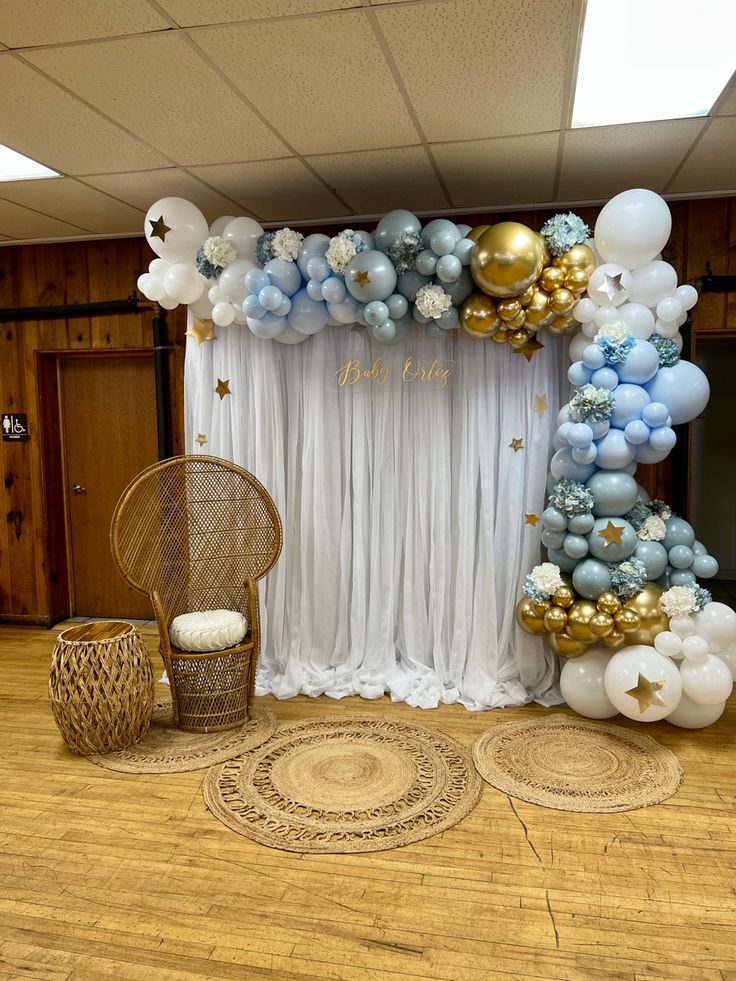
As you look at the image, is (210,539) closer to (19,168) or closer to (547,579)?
(547,579)

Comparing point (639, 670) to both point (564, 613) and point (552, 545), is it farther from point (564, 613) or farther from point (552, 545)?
point (552, 545)

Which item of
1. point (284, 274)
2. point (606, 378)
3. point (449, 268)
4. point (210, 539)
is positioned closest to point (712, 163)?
point (606, 378)

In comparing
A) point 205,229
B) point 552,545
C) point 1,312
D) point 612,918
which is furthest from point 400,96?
point 1,312

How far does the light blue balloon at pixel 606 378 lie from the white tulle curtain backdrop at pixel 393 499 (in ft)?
1.83

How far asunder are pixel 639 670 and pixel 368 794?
4.15 feet

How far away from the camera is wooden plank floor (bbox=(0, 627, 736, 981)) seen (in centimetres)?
204

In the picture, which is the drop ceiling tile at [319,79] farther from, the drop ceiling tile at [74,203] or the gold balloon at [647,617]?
the gold balloon at [647,617]

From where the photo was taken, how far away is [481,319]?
3.43 metres

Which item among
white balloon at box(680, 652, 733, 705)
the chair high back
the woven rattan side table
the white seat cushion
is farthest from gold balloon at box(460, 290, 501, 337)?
the woven rattan side table

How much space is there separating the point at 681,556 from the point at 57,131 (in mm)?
3317

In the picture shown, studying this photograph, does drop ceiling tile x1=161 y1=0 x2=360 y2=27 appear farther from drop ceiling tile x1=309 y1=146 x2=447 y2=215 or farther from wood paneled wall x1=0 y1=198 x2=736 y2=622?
wood paneled wall x1=0 y1=198 x2=736 y2=622

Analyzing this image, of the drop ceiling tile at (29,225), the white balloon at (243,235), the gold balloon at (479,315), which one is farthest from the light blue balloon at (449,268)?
the drop ceiling tile at (29,225)

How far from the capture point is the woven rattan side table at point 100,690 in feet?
10.4

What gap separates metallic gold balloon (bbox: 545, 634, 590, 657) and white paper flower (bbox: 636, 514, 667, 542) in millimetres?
567
